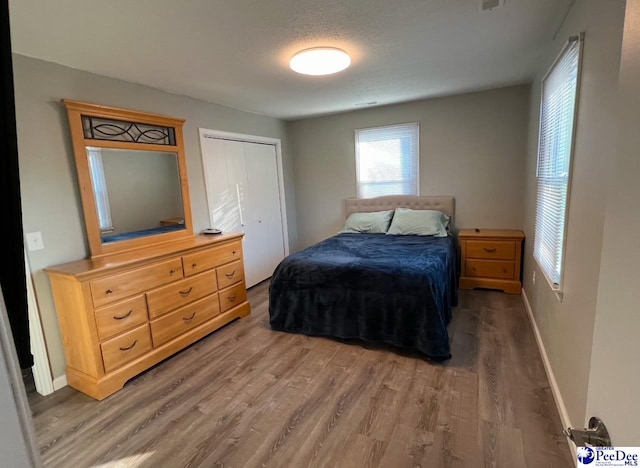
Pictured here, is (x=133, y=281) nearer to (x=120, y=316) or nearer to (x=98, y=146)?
(x=120, y=316)

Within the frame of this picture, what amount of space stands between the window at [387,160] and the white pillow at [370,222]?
42 centimetres

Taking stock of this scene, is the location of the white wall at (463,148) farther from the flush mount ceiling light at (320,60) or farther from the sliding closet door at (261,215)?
the flush mount ceiling light at (320,60)

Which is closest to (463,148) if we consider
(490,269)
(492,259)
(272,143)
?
(492,259)

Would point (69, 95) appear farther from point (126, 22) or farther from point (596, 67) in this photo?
point (596, 67)

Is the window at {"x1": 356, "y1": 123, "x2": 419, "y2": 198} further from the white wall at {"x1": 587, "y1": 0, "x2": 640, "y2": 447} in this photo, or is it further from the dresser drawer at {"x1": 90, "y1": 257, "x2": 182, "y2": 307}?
the white wall at {"x1": 587, "y1": 0, "x2": 640, "y2": 447}

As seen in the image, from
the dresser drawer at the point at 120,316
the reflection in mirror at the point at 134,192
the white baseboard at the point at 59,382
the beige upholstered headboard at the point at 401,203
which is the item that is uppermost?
the reflection in mirror at the point at 134,192

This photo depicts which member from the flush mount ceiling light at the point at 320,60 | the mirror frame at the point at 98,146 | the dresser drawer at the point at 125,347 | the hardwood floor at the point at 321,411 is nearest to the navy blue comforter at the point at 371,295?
the hardwood floor at the point at 321,411

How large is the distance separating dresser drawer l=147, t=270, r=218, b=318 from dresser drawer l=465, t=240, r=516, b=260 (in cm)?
291

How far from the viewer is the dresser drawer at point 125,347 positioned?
226 cm

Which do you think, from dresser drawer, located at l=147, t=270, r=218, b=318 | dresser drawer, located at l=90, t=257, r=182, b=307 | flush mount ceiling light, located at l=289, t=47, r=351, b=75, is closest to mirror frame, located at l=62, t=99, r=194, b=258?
dresser drawer, located at l=90, t=257, r=182, b=307

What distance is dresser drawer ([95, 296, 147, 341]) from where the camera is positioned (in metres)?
2.23

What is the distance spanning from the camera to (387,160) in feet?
15.0

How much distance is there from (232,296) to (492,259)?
2.96 metres

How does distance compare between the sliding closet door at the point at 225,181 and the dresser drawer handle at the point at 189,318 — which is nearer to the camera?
the dresser drawer handle at the point at 189,318
